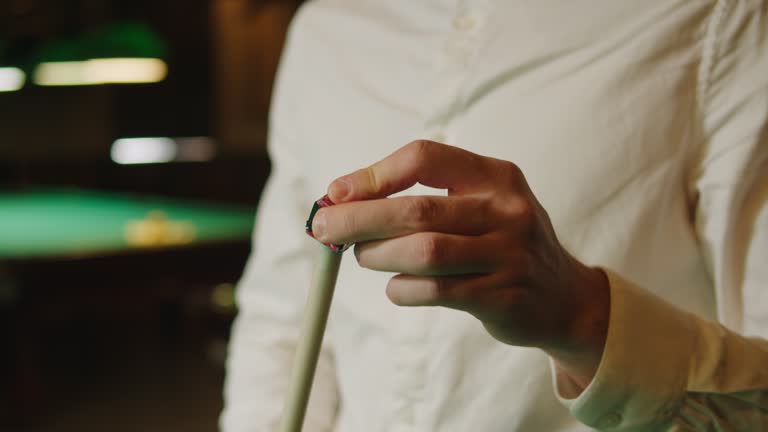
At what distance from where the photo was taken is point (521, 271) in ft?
1.62

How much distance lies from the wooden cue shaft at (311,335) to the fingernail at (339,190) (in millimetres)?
35

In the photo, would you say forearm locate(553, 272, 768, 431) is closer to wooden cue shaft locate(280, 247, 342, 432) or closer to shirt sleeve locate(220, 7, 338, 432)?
wooden cue shaft locate(280, 247, 342, 432)

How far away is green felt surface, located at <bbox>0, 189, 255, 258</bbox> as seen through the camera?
11.5ft

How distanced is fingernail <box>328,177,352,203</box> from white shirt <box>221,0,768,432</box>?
0.22 metres

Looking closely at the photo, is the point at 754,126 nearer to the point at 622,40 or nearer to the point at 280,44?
the point at 622,40

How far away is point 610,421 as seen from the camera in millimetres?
606

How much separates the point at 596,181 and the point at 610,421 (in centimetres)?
22

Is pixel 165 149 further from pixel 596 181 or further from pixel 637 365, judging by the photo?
pixel 637 365

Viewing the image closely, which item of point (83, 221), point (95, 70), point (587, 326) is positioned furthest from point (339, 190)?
point (95, 70)

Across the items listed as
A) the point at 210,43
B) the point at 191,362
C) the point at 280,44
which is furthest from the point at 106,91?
the point at 191,362

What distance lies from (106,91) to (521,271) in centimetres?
720

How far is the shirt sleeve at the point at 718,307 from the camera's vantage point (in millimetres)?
585

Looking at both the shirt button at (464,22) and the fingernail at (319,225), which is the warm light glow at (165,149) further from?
the fingernail at (319,225)

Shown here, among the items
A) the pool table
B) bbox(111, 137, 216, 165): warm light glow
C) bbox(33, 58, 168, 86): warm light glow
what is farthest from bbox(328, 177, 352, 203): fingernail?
bbox(111, 137, 216, 165): warm light glow
